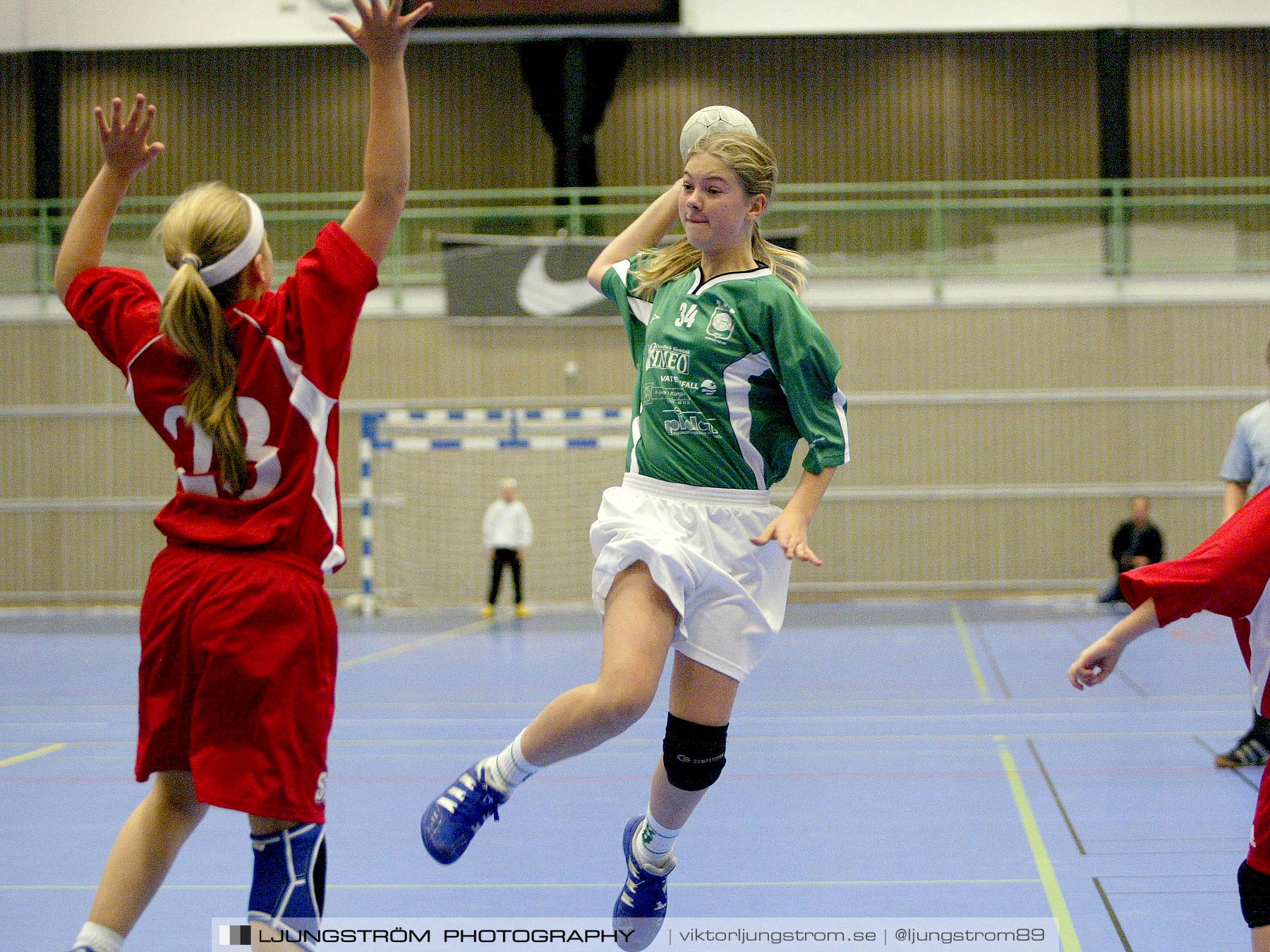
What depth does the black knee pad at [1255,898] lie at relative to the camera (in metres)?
2.45

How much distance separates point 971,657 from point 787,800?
5726mm

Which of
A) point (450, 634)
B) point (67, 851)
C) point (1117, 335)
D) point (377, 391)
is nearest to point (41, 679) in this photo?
point (450, 634)

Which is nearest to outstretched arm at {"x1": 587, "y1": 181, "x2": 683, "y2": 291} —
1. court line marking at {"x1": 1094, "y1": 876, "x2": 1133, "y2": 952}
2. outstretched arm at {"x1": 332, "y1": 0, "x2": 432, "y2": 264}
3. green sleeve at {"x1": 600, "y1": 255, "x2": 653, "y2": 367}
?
green sleeve at {"x1": 600, "y1": 255, "x2": 653, "y2": 367}

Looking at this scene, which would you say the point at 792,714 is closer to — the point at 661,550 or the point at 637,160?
the point at 661,550

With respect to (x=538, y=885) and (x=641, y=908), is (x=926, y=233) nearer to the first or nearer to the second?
(x=538, y=885)

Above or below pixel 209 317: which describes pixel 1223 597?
below

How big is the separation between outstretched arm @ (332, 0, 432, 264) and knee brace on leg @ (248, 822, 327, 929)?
3.72 feet

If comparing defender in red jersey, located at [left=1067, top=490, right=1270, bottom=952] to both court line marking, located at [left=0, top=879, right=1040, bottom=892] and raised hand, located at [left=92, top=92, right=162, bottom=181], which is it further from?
raised hand, located at [left=92, top=92, right=162, bottom=181]

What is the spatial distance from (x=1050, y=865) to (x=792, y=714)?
148 inches

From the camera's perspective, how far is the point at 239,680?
237cm

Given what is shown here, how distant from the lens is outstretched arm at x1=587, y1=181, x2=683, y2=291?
3724mm

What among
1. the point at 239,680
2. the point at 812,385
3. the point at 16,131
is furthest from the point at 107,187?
the point at 16,131

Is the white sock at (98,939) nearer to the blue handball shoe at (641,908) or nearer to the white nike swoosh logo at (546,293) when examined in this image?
the blue handball shoe at (641,908)

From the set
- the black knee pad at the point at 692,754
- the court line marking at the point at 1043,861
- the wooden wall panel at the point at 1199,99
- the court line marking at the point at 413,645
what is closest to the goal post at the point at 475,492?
the court line marking at the point at 413,645
